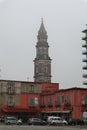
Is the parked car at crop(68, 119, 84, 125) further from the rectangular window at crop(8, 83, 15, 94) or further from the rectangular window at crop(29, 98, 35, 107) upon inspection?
the rectangular window at crop(8, 83, 15, 94)

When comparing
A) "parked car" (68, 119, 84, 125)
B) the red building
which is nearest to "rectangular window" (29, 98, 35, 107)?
the red building

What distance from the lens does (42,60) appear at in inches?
5482

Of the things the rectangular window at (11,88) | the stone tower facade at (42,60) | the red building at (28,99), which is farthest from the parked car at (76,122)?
the stone tower facade at (42,60)

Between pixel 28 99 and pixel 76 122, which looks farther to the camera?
pixel 28 99

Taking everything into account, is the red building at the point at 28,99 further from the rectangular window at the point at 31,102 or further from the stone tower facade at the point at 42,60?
the stone tower facade at the point at 42,60

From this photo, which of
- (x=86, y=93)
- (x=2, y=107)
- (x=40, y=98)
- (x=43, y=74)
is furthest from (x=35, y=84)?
(x=43, y=74)

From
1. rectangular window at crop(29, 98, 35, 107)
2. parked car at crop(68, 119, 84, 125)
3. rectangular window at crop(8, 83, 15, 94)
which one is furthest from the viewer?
rectangular window at crop(29, 98, 35, 107)

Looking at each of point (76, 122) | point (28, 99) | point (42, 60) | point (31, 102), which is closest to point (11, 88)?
point (28, 99)

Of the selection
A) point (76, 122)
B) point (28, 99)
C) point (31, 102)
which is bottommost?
point (76, 122)

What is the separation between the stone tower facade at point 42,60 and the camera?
450ft

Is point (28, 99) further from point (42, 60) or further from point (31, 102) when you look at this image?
point (42, 60)

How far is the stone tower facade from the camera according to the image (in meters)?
137

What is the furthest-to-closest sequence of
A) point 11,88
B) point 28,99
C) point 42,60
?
point 42,60 → point 28,99 → point 11,88

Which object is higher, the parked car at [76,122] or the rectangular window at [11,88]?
the rectangular window at [11,88]
